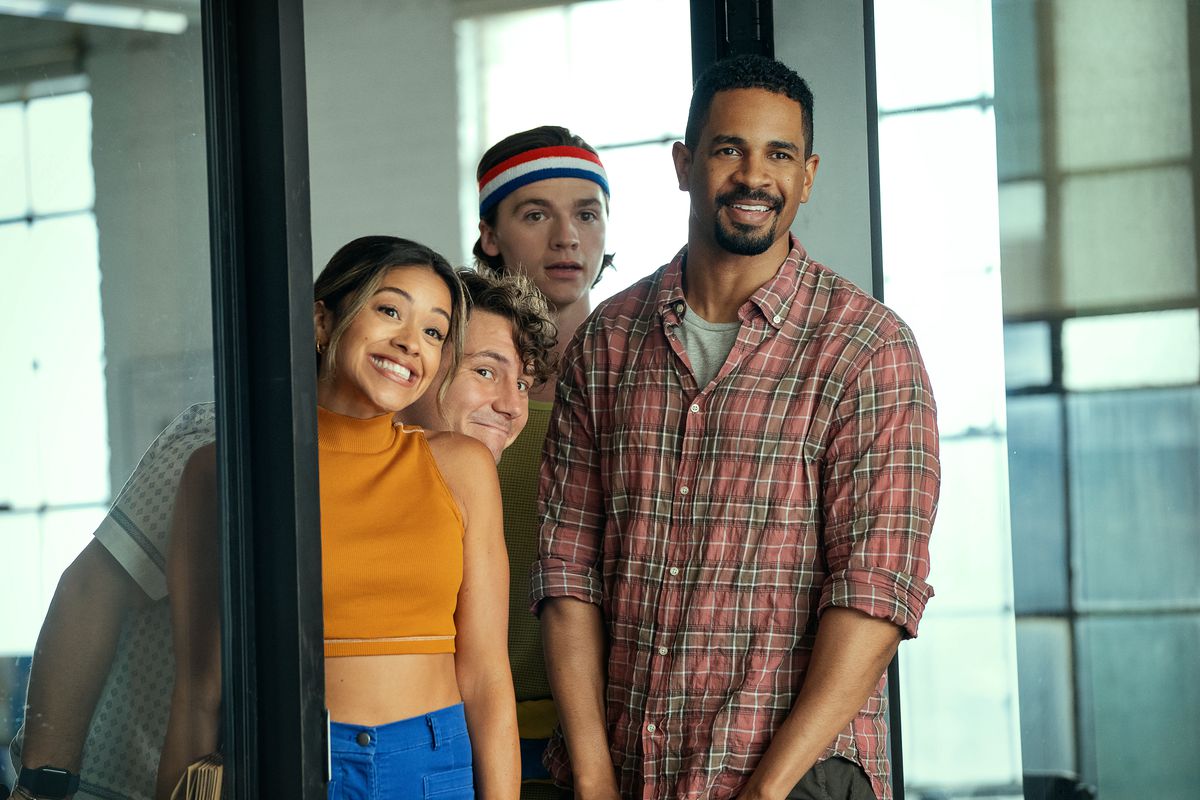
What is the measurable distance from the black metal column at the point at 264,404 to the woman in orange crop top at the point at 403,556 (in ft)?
0.50


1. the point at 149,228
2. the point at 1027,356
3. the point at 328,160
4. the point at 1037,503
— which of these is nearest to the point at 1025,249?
the point at 1027,356

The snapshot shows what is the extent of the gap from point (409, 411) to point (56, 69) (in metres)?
0.96

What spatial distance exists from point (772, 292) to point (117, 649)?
0.98 m

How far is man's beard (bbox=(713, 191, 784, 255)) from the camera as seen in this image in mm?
1979

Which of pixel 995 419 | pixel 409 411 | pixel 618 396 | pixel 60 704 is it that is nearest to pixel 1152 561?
pixel 995 419

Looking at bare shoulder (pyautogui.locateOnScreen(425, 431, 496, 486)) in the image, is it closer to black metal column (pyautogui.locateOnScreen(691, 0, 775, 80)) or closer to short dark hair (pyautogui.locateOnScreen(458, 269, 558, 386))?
short dark hair (pyautogui.locateOnScreen(458, 269, 558, 386))

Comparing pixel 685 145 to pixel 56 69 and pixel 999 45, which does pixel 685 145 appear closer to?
pixel 999 45

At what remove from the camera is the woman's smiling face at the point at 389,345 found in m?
1.85

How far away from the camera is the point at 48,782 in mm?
1346

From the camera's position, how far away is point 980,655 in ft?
9.32

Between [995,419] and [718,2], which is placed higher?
[718,2]

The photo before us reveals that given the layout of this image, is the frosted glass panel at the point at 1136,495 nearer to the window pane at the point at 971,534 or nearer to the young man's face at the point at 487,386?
the window pane at the point at 971,534

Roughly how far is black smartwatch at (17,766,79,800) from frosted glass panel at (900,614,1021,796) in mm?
1847

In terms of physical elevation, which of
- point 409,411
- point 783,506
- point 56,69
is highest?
point 56,69
